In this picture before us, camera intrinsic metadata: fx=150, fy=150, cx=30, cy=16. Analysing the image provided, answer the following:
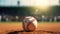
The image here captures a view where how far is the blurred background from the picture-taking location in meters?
2.78

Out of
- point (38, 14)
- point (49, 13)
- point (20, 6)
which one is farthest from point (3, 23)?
point (49, 13)

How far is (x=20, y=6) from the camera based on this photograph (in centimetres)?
290

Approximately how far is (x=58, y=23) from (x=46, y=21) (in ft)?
0.74

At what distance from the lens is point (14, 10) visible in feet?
9.73

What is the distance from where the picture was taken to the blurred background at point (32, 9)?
2775 millimetres

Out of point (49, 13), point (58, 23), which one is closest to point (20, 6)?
point (49, 13)

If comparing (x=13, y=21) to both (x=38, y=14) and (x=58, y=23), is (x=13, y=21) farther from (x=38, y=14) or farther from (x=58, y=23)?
(x=58, y=23)

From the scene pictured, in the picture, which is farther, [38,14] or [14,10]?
[14,10]

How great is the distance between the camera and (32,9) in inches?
110

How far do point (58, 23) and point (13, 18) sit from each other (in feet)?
2.81

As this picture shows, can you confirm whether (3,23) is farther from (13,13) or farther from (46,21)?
(46,21)

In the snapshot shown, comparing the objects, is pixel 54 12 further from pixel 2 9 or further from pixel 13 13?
pixel 2 9

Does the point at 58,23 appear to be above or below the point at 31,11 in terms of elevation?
below

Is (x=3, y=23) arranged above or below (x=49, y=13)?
below
